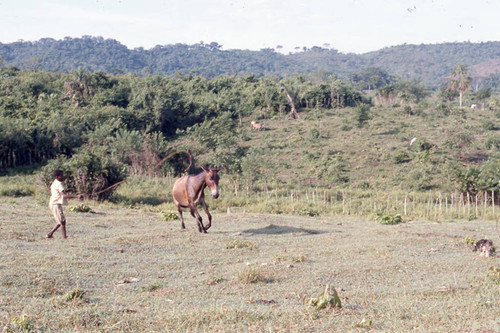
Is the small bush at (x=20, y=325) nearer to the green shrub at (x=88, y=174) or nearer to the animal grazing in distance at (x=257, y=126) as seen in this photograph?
the green shrub at (x=88, y=174)

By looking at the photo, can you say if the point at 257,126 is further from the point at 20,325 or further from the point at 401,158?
the point at 20,325

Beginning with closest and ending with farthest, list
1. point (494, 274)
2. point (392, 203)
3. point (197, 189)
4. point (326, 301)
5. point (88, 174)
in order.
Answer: point (326, 301)
point (494, 274)
point (197, 189)
point (88, 174)
point (392, 203)

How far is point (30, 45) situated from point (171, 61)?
50.9m

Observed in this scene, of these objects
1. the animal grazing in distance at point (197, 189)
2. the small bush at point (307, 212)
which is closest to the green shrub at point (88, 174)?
the small bush at point (307, 212)

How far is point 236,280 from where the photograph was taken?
8.06 m

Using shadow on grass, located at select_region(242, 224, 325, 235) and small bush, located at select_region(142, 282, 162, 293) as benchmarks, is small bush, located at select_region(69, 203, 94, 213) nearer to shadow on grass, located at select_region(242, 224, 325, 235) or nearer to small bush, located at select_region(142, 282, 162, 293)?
shadow on grass, located at select_region(242, 224, 325, 235)

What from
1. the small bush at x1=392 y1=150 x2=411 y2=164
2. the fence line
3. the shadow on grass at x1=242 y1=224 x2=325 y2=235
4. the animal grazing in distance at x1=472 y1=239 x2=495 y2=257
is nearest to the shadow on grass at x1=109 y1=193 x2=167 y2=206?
the fence line

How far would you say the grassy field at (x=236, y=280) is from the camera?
5621 millimetres

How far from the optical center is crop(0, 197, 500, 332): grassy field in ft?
18.4

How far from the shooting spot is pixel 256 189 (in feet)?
93.9

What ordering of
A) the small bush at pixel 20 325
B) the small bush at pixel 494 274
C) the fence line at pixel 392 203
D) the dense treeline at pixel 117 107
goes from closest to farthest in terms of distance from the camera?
the small bush at pixel 20 325, the small bush at pixel 494 274, the fence line at pixel 392 203, the dense treeline at pixel 117 107

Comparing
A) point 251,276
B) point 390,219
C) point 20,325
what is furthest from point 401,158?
point 20,325

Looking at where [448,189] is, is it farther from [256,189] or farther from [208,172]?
[208,172]

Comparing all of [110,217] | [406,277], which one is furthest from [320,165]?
[406,277]
